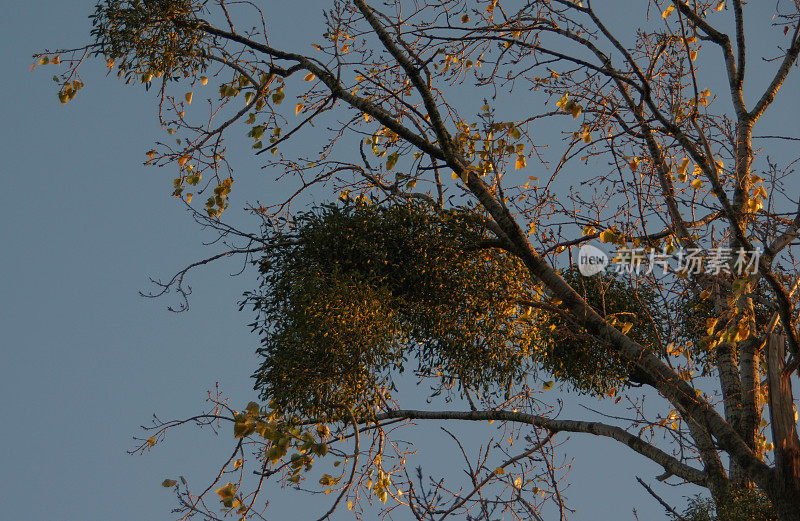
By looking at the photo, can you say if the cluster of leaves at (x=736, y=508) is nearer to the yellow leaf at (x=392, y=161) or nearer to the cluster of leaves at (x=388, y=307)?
the cluster of leaves at (x=388, y=307)

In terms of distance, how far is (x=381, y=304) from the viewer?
179 inches

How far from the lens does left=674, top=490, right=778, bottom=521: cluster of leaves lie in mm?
4184

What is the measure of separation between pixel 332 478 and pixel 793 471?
7.54 ft

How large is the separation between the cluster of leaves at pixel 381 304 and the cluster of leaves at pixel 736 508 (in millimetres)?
1259

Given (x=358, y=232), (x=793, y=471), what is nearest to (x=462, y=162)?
(x=358, y=232)

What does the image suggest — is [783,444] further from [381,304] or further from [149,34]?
[149,34]

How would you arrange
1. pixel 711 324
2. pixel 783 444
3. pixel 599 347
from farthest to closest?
pixel 599 347
pixel 711 324
pixel 783 444

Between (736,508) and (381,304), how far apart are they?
6.92ft

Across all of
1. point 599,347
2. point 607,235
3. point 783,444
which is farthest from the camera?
point 599,347

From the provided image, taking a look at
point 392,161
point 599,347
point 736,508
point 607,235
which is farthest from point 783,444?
point 392,161

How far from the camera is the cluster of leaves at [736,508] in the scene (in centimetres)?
418

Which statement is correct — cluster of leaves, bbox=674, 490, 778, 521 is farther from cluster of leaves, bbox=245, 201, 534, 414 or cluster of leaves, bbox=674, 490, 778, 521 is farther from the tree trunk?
cluster of leaves, bbox=245, 201, 534, 414

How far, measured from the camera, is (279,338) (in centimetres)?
464

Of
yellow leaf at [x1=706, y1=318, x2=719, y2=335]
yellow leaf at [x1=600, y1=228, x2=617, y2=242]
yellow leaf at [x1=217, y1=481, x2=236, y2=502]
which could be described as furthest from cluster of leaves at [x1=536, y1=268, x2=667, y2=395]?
yellow leaf at [x1=217, y1=481, x2=236, y2=502]
